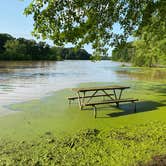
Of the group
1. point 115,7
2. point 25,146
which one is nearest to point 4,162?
point 25,146

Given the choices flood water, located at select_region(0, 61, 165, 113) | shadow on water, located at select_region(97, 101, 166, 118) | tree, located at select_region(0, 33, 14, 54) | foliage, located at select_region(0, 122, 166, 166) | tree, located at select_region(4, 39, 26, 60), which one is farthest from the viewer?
tree, located at select_region(0, 33, 14, 54)

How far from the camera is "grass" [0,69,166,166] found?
5496mm

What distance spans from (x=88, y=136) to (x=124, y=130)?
1.20 metres

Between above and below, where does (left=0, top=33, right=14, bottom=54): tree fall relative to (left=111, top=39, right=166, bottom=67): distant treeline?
above

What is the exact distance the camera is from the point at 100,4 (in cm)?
618

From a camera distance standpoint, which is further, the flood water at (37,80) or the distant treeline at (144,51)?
the flood water at (37,80)

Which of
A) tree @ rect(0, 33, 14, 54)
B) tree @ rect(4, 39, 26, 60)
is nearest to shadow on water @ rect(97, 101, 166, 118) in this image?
tree @ rect(4, 39, 26, 60)

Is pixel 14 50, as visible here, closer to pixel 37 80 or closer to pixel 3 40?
pixel 3 40

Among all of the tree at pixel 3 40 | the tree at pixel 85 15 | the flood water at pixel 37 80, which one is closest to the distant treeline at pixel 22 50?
the tree at pixel 3 40

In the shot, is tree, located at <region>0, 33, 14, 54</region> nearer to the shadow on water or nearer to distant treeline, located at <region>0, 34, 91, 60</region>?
distant treeline, located at <region>0, 34, 91, 60</region>

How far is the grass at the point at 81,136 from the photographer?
5.50 m

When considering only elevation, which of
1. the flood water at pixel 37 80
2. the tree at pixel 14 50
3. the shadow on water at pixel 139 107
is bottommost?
the flood water at pixel 37 80

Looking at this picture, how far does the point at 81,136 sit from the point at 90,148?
38.4 inches

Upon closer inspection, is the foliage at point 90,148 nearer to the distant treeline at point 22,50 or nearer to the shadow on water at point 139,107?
the shadow on water at point 139,107
